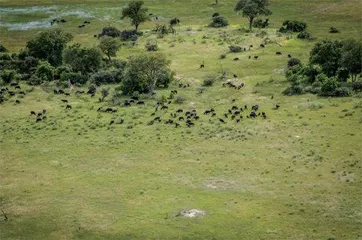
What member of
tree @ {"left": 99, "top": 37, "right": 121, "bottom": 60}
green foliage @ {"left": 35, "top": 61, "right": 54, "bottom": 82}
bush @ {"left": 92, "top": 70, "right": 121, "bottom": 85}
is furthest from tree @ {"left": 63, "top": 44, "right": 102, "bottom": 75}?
tree @ {"left": 99, "top": 37, "right": 121, "bottom": 60}

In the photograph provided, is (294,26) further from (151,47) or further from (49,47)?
(49,47)

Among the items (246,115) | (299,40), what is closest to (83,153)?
(246,115)

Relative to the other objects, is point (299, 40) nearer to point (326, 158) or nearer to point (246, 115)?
point (246, 115)

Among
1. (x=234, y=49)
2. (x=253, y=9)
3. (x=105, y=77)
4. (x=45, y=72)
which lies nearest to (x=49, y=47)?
(x=45, y=72)

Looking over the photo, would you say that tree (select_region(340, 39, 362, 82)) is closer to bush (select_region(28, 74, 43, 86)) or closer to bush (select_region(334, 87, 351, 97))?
bush (select_region(334, 87, 351, 97))

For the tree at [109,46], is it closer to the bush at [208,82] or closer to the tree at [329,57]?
the bush at [208,82]

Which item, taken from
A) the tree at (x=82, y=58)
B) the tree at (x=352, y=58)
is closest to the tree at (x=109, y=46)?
the tree at (x=82, y=58)
